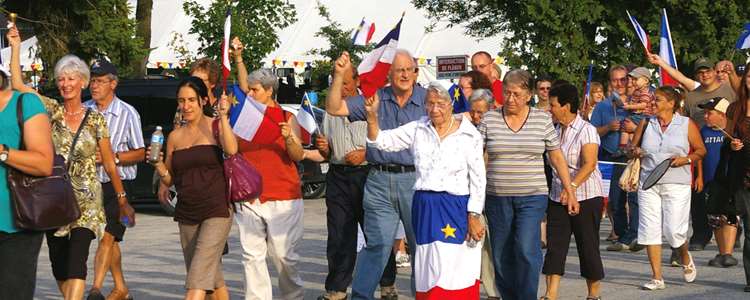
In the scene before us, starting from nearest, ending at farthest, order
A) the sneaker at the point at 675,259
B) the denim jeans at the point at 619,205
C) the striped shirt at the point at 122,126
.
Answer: the striped shirt at the point at 122,126 < the sneaker at the point at 675,259 < the denim jeans at the point at 619,205

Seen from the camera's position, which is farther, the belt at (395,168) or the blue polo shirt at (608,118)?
the blue polo shirt at (608,118)

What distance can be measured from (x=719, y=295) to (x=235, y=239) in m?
6.29

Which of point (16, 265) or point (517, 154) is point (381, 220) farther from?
point (16, 265)

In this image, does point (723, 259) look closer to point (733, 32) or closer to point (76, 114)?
point (76, 114)

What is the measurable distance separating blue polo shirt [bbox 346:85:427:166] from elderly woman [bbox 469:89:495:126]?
0.47m

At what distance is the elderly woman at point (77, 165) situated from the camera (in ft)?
29.3

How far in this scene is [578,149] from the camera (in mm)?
10344

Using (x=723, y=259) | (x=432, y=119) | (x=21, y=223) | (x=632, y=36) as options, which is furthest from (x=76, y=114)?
(x=632, y=36)

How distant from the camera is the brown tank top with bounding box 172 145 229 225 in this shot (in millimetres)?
8969

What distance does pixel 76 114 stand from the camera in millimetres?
9617

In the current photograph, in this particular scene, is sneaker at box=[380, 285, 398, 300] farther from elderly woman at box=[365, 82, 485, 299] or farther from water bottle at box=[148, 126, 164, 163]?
water bottle at box=[148, 126, 164, 163]

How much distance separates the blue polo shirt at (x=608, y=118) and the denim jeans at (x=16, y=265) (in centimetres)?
892

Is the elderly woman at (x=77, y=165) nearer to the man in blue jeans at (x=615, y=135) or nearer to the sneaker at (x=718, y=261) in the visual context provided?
the sneaker at (x=718, y=261)

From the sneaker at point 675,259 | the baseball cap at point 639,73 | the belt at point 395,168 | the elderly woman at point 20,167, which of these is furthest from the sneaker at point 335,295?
the baseball cap at point 639,73
